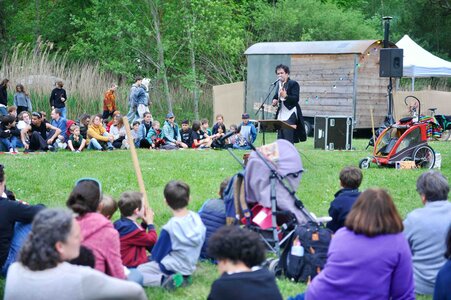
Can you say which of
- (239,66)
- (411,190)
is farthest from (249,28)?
(411,190)

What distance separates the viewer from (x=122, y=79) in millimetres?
29781

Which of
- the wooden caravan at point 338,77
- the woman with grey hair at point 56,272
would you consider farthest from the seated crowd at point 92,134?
the woman with grey hair at point 56,272

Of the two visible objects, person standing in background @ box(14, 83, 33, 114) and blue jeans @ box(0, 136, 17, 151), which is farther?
Answer: person standing in background @ box(14, 83, 33, 114)

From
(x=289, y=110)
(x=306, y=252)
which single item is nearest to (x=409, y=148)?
(x=289, y=110)

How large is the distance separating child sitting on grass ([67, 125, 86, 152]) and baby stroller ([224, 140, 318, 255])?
11.0m

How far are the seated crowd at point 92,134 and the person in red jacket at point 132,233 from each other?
32.9ft

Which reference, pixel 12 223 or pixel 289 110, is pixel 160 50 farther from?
pixel 12 223

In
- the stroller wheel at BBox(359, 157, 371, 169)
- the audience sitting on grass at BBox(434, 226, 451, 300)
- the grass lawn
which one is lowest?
the grass lawn

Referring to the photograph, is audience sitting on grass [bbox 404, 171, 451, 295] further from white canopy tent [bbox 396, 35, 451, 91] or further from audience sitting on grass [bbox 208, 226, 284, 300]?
white canopy tent [bbox 396, 35, 451, 91]

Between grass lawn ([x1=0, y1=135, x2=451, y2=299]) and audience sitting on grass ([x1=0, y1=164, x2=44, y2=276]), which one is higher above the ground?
audience sitting on grass ([x1=0, y1=164, x2=44, y2=276])

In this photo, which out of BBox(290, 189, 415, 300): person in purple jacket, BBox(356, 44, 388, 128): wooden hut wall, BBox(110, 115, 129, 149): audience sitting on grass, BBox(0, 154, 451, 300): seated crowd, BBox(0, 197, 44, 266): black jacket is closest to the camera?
BBox(0, 154, 451, 300): seated crowd

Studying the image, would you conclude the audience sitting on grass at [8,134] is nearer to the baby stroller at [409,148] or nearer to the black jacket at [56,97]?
the black jacket at [56,97]

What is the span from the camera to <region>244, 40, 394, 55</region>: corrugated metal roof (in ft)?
77.1

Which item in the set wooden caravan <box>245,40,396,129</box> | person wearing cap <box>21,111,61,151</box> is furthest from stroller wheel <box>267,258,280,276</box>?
wooden caravan <box>245,40,396,129</box>
